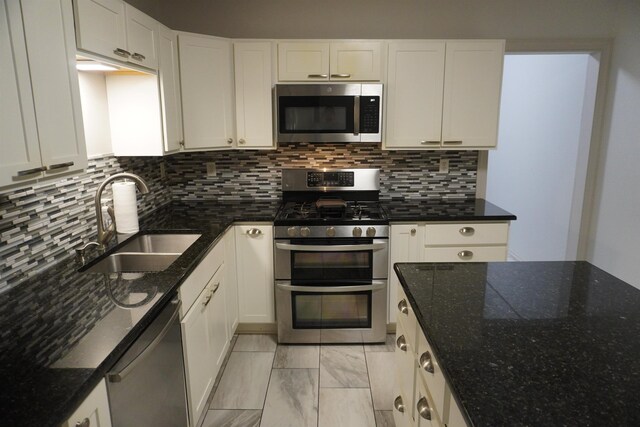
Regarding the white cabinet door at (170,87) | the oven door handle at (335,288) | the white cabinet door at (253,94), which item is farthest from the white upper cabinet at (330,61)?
the oven door handle at (335,288)

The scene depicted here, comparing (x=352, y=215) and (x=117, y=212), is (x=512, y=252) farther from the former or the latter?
(x=117, y=212)

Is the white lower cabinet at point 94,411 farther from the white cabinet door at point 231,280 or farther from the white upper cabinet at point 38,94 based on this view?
the white cabinet door at point 231,280

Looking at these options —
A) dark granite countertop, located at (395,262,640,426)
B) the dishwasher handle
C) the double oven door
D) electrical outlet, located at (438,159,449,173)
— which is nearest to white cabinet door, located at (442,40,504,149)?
electrical outlet, located at (438,159,449,173)

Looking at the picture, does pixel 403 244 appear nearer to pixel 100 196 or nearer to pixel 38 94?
pixel 100 196

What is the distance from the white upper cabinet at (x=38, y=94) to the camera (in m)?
1.16

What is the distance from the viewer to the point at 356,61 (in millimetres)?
2721

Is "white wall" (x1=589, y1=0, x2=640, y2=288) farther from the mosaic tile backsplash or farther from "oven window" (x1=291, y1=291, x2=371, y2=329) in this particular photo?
"oven window" (x1=291, y1=291, x2=371, y2=329)

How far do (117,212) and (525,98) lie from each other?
A: 4117 mm

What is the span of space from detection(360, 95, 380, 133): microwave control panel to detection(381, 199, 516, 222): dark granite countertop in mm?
613

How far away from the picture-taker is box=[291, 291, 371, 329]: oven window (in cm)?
272

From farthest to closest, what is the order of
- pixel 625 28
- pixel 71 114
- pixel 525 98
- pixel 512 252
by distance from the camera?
pixel 512 252
pixel 525 98
pixel 625 28
pixel 71 114

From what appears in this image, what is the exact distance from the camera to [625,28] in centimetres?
292

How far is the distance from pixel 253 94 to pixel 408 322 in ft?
6.40

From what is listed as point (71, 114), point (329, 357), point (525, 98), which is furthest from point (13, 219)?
point (525, 98)
